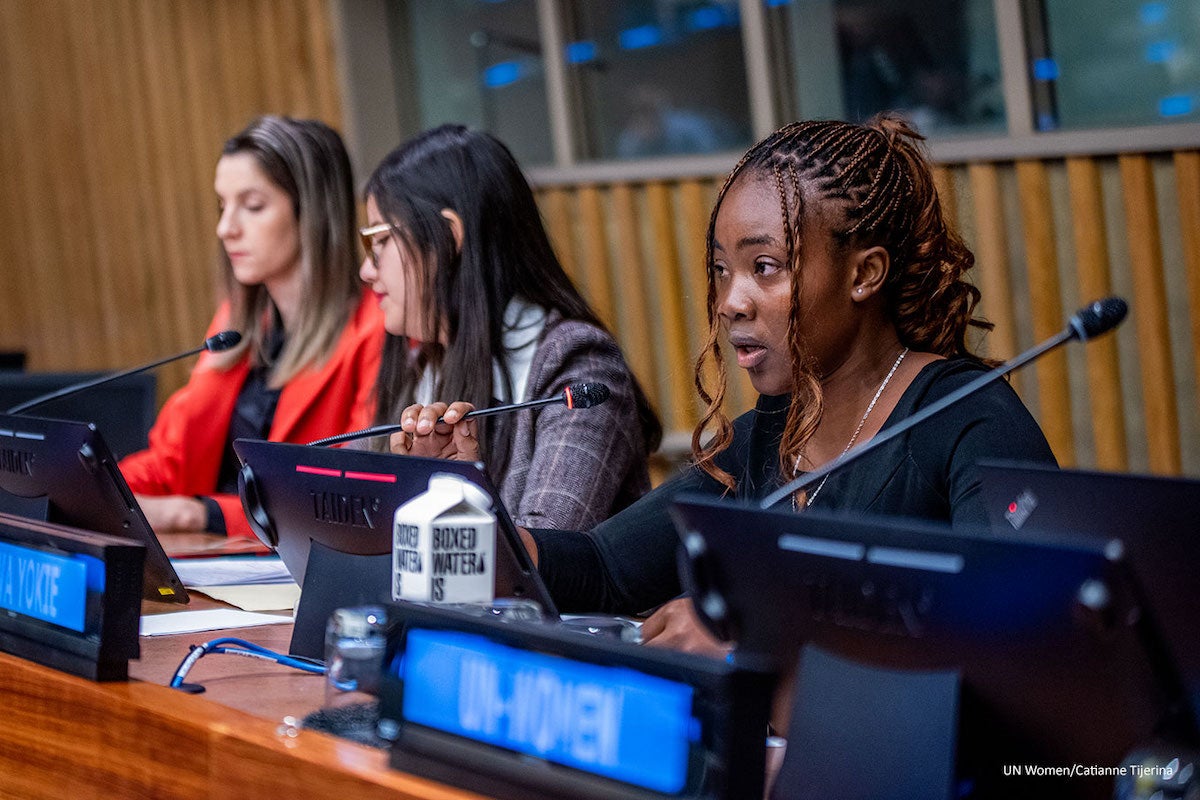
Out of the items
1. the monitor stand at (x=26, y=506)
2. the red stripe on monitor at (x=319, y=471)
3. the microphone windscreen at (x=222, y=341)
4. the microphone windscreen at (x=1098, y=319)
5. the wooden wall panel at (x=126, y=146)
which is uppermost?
the wooden wall panel at (x=126, y=146)

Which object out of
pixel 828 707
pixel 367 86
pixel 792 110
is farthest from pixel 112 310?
pixel 828 707

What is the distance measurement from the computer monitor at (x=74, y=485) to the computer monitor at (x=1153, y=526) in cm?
111

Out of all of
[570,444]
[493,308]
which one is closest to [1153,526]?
[570,444]

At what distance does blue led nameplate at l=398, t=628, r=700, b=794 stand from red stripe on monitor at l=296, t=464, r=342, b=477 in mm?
411

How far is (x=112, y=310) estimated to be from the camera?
604 centimetres

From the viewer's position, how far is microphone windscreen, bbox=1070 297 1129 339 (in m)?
1.26

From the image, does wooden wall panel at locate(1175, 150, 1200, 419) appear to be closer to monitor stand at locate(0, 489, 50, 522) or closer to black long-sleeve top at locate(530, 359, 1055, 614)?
black long-sleeve top at locate(530, 359, 1055, 614)

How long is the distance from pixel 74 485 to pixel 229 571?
15.4 inches

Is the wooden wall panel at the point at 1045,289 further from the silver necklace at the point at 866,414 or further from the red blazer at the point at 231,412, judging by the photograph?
the silver necklace at the point at 866,414

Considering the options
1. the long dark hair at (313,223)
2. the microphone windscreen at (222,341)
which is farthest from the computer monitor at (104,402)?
the microphone windscreen at (222,341)

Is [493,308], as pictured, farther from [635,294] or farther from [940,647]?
[635,294]

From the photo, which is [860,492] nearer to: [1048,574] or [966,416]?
[966,416]

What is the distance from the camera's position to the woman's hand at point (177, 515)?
2607mm

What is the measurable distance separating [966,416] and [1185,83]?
86.5 inches
